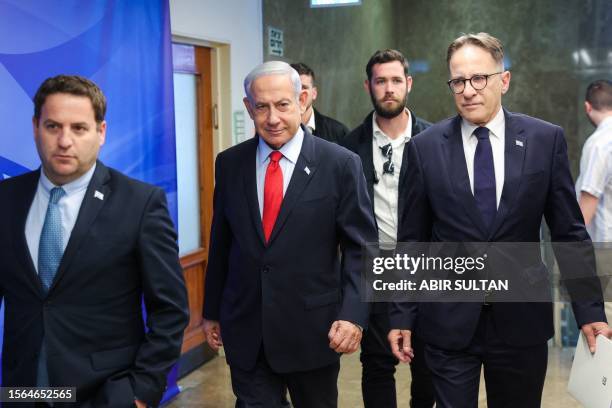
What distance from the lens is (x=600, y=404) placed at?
2.45 meters

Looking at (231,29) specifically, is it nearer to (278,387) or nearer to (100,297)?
(278,387)

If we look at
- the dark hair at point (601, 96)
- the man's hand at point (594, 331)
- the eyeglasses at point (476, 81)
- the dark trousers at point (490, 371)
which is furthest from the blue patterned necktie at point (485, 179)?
the dark hair at point (601, 96)

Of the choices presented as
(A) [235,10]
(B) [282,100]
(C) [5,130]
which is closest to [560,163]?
(B) [282,100]

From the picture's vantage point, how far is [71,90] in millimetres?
2186

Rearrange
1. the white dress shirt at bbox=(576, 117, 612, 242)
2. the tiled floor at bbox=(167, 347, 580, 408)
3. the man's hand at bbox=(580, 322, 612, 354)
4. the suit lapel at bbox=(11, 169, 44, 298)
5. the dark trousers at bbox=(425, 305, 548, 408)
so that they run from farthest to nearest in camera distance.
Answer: the white dress shirt at bbox=(576, 117, 612, 242) < the tiled floor at bbox=(167, 347, 580, 408) < the dark trousers at bbox=(425, 305, 548, 408) < the man's hand at bbox=(580, 322, 612, 354) < the suit lapel at bbox=(11, 169, 44, 298)

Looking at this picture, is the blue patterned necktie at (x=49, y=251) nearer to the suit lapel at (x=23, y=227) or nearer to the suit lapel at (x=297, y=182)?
the suit lapel at (x=23, y=227)

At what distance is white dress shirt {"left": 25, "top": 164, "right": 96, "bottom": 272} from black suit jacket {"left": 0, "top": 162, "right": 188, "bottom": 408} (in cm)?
2

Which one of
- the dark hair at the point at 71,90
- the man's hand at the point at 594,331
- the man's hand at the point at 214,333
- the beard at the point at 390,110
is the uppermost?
the dark hair at the point at 71,90

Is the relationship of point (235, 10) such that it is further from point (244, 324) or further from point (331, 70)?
point (244, 324)

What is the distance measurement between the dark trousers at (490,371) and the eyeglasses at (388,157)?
1221 mm

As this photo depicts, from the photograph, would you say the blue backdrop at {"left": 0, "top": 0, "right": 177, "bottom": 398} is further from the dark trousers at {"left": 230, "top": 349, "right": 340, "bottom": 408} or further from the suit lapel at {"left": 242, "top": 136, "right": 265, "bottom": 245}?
the dark trousers at {"left": 230, "top": 349, "right": 340, "bottom": 408}

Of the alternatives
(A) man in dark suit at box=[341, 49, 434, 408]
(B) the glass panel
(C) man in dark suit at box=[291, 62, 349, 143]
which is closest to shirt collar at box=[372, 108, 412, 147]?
(A) man in dark suit at box=[341, 49, 434, 408]

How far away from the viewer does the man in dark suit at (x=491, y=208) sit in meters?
2.69

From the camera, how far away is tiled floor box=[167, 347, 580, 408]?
15.3 feet
